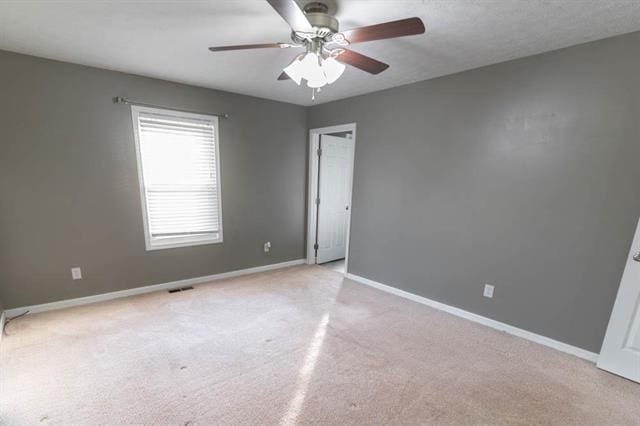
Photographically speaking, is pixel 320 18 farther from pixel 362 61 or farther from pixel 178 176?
pixel 178 176

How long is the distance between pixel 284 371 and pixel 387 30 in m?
2.23

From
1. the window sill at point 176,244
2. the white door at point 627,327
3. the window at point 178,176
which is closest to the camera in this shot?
the white door at point 627,327

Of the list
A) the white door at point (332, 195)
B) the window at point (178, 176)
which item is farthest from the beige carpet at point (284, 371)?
the white door at point (332, 195)

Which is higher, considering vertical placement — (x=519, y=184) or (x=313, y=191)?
(x=519, y=184)

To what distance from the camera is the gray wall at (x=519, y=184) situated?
1.98 m

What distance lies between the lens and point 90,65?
2.60m

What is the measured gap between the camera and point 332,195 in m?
4.44

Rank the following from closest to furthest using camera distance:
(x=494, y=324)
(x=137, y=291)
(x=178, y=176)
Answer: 1. (x=494, y=324)
2. (x=137, y=291)
3. (x=178, y=176)

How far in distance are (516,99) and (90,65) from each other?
154 inches

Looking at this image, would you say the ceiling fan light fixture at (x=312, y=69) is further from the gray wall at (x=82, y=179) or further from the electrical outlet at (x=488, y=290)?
the electrical outlet at (x=488, y=290)

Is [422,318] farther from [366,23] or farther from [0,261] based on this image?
[0,261]

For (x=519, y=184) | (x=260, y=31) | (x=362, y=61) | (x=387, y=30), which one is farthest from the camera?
(x=519, y=184)

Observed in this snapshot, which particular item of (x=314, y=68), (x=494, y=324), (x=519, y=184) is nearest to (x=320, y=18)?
(x=314, y=68)

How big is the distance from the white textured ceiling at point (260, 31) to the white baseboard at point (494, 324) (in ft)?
7.74
